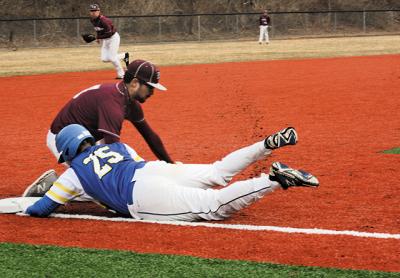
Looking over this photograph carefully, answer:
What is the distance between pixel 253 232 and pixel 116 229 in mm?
1091

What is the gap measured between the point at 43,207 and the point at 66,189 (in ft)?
1.01

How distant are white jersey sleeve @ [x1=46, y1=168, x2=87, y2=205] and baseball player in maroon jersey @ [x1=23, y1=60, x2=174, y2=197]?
51 centimetres

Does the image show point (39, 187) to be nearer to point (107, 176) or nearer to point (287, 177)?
point (107, 176)

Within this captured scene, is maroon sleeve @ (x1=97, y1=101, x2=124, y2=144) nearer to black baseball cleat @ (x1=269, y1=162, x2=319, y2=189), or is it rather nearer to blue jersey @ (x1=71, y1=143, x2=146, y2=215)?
blue jersey @ (x1=71, y1=143, x2=146, y2=215)

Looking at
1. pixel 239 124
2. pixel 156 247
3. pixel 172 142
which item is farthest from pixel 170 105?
pixel 156 247

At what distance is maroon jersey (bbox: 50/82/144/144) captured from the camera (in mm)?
6628

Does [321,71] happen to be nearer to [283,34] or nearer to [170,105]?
[170,105]

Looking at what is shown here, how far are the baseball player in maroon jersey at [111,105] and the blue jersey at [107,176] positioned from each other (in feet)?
0.92

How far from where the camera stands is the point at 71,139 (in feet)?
21.4

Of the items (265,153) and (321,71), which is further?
(321,71)

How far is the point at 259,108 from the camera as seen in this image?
14664 mm

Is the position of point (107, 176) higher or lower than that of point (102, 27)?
lower

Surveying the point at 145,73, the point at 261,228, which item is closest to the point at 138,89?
the point at 145,73

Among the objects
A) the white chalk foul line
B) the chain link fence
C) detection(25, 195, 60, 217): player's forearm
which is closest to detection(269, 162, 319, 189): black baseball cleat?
the white chalk foul line
